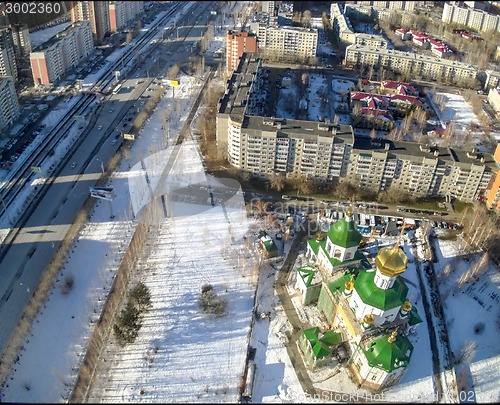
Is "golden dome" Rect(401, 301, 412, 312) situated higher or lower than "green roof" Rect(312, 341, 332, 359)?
higher

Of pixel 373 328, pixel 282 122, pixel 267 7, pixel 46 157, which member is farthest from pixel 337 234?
pixel 267 7

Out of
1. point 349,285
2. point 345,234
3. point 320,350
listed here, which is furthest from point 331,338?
point 345,234

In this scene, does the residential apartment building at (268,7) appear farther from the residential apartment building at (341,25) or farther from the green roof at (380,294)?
the green roof at (380,294)

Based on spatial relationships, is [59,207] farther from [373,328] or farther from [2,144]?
[373,328]

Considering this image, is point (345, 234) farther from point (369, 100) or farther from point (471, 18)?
point (471, 18)

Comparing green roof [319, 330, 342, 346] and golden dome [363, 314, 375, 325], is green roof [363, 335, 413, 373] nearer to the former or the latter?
golden dome [363, 314, 375, 325]

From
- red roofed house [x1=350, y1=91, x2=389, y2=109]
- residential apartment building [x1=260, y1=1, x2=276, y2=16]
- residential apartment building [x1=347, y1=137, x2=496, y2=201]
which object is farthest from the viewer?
residential apartment building [x1=260, y1=1, x2=276, y2=16]

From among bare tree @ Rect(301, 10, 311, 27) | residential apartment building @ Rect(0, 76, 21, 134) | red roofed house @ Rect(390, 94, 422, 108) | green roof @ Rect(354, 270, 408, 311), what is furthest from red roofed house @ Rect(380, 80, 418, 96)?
residential apartment building @ Rect(0, 76, 21, 134)

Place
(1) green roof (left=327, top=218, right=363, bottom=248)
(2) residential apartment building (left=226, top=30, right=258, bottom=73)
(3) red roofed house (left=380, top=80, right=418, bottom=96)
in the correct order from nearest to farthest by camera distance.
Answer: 1. (1) green roof (left=327, top=218, right=363, bottom=248)
2. (3) red roofed house (left=380, top=80, right=418, bottom=96)
3. (2) residential apartment building (left=226, top=30, right=258, bottom=73)
